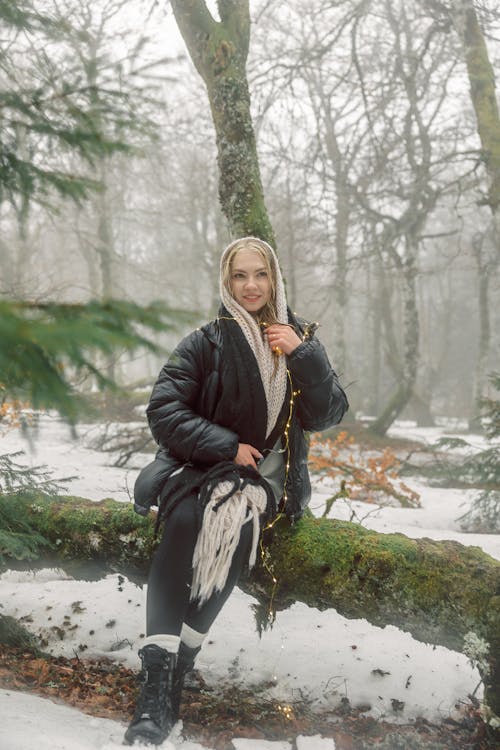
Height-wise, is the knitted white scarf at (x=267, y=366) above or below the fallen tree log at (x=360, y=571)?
above

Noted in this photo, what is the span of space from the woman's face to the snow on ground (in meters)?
1.16

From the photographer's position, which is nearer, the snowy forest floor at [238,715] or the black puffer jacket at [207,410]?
the snowy forest floor at [238,715]

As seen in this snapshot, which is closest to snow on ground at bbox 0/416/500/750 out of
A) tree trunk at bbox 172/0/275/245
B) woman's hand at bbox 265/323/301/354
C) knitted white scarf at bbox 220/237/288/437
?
knitted white scarf at bbox 220/237/288/437

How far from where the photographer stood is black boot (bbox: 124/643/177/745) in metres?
2.01

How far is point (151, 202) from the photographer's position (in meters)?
18.4

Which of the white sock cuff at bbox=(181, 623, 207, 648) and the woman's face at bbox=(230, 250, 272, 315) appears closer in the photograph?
the white sock cuff at bbox=(181, 623, 207, 648)

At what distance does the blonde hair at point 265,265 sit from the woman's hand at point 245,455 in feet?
2.21

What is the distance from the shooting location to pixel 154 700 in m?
2.10

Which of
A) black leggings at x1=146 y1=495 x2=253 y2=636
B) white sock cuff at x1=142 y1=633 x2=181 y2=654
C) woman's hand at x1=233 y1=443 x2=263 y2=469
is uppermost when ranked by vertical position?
woman's hand at x1=233 y1=443 x2=263 y2=469

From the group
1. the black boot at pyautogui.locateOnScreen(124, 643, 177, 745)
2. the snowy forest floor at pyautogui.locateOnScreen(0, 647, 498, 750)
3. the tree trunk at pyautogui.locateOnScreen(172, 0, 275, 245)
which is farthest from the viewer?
the tree trunk at pyautogui.locateOnScreen(172, 0, 275, 245)

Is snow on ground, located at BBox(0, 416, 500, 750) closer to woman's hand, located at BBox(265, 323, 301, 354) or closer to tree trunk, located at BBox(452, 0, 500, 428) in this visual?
woman's hand, located at BBox(265, 323, 301, 354)

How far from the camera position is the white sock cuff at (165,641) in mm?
2174

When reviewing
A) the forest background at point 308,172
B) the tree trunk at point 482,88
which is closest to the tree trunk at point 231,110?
the forest background at point 308,172

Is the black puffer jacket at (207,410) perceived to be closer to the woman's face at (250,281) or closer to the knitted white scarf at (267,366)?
the knitted white scarf at (267,366)
